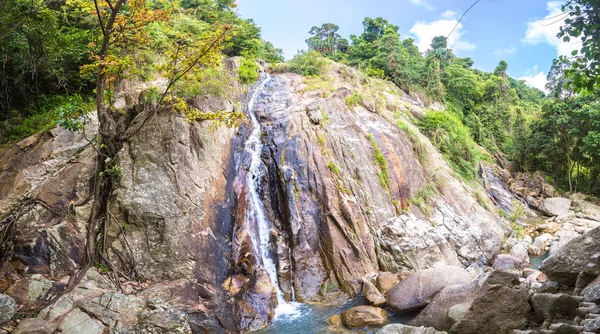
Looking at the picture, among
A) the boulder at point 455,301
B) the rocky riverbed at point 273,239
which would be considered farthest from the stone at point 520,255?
the boulder at point 455,301

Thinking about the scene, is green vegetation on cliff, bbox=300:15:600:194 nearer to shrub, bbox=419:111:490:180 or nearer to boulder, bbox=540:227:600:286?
shrub, bbox=419:111:490:180

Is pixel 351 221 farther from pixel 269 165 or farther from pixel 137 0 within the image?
pixel 137 0

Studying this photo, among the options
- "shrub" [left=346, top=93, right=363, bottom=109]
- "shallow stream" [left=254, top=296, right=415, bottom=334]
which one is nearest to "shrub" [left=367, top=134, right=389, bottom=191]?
"shrub" [left=346, top=93, right=363, bottom=109]

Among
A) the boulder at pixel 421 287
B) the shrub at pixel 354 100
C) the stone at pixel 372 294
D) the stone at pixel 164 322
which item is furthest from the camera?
the shrub at pixel 354 100

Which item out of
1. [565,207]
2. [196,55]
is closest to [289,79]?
[196,55]

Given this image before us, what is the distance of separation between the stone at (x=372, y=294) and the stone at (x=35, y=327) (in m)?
7.88

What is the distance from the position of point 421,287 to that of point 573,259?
4.42 metres

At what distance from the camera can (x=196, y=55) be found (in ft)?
30.3

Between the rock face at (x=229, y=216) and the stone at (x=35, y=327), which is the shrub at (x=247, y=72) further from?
the stone at (x=35, y=327)

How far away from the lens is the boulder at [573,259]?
6.02 metres

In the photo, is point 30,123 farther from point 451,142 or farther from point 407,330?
point 451,142

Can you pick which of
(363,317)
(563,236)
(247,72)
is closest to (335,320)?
(363,317)

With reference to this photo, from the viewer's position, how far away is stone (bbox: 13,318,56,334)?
6223mm

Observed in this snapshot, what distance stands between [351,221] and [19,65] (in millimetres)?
12614
